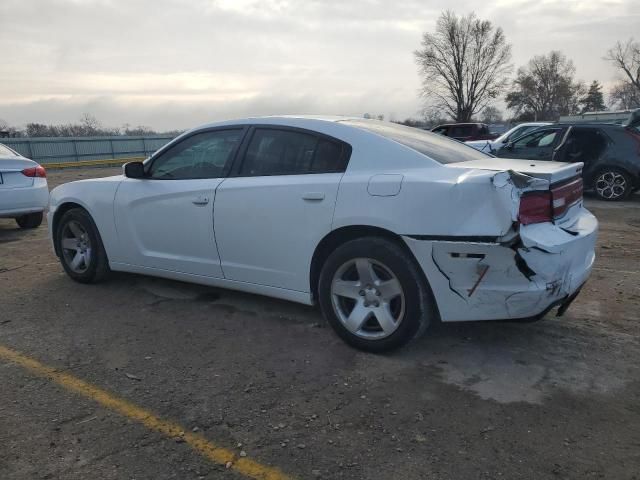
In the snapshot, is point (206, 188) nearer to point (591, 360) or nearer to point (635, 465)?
point (591, 360)

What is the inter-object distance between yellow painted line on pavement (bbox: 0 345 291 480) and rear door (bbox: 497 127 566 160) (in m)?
10.1

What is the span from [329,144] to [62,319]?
2.57 m

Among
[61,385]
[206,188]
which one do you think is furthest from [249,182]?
[61,385]

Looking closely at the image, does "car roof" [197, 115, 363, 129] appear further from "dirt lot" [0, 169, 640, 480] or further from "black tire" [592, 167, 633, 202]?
"black tire" [592, 167, 633, 202]

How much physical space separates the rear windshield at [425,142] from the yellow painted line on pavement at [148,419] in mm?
2185

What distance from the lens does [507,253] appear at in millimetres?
3070

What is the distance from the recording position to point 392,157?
3594 millimetres

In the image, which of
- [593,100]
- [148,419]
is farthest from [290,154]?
[593,100]

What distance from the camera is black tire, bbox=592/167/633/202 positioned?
10.6 meters

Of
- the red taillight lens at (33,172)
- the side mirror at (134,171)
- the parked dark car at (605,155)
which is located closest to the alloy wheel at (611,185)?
the parked dark car at (605,155)

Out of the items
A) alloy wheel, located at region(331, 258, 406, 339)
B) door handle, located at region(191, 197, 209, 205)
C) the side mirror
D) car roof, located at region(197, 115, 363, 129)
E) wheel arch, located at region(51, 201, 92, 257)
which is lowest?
alloy wheel, located at region(331, 258, 406, 339)

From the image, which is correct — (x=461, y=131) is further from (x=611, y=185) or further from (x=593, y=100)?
(x=593, y=100)

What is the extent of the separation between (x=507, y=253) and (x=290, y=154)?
5.67 ft

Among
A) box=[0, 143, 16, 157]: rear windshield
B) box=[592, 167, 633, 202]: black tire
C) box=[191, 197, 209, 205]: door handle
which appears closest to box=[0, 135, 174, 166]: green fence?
box=[0, 143, 16, 157]: rear windshield
